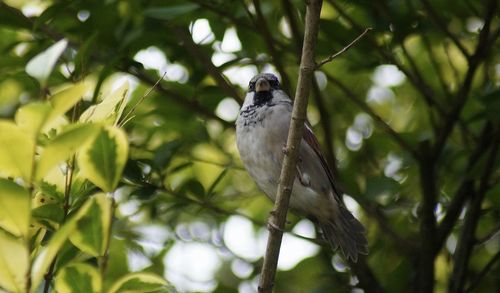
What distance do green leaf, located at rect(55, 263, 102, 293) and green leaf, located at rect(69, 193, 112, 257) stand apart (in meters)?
0.03

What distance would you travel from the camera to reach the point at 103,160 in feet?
4.07

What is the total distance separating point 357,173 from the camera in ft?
11.3

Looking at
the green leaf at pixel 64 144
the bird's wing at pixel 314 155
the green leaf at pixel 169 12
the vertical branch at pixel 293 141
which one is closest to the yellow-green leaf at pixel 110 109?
the green leaf at pixel 64 144

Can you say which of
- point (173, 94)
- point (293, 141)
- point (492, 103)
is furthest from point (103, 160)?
point (173, 94)

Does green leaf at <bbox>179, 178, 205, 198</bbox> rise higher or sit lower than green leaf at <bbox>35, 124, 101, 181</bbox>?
higher

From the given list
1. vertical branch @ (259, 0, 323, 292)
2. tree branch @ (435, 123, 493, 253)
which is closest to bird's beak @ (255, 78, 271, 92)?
tree branch @ (435, 123, 493, 253)

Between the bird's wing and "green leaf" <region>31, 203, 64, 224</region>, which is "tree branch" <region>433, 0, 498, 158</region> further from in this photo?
"green leaf" <region>31, 203, 64, 224</region>

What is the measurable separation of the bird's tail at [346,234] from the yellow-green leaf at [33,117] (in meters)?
2.12

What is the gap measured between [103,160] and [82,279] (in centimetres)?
19

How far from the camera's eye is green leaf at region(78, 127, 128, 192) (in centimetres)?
124

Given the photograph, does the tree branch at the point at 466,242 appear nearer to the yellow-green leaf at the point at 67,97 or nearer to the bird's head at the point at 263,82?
the bird's head at the point at 263,82

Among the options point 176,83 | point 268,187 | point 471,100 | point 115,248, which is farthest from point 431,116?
point 115,248

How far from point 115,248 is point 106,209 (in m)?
1.94

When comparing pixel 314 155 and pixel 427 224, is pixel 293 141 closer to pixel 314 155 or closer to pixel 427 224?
pixel 427 224
